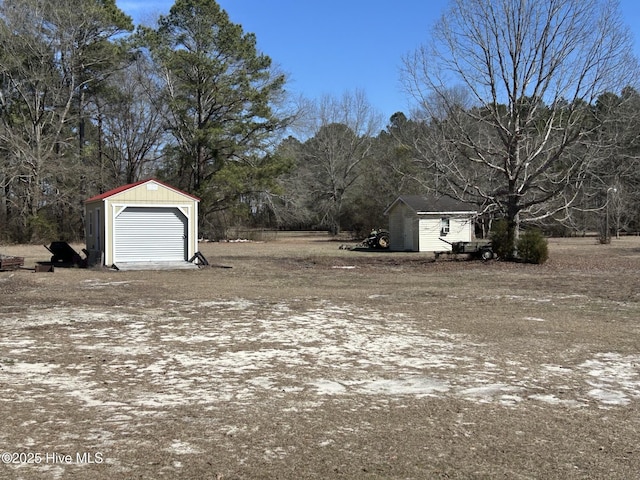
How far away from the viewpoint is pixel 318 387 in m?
Result: 6.16

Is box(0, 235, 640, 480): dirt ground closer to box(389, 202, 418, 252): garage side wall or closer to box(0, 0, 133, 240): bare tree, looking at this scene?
box(389, 202, 418, 252): garage side wall

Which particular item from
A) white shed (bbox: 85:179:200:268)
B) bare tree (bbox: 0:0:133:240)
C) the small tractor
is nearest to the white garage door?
white shed (bbox: 85:179:200:268)

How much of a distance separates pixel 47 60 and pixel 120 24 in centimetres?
559

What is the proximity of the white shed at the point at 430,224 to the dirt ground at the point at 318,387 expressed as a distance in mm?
19341

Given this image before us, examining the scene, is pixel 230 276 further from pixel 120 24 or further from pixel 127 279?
pixel 120 24

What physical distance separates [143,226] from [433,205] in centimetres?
1638

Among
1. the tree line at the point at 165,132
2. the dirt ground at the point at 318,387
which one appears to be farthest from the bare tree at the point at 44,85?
the dirt ground at the point at 318,387

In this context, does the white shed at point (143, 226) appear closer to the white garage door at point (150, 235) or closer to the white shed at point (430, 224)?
the white garage door at point (150, 235)

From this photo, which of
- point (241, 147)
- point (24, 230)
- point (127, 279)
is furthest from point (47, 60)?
point (127, 279)

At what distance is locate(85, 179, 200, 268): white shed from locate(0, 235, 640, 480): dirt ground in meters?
8.71

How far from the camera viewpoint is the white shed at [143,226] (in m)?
22.0

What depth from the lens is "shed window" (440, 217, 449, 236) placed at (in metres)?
33.1

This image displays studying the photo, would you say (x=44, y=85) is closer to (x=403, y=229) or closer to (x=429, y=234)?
(x=403, y=229)

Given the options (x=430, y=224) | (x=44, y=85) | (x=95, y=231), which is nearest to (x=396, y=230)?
(x=430, y=224)
